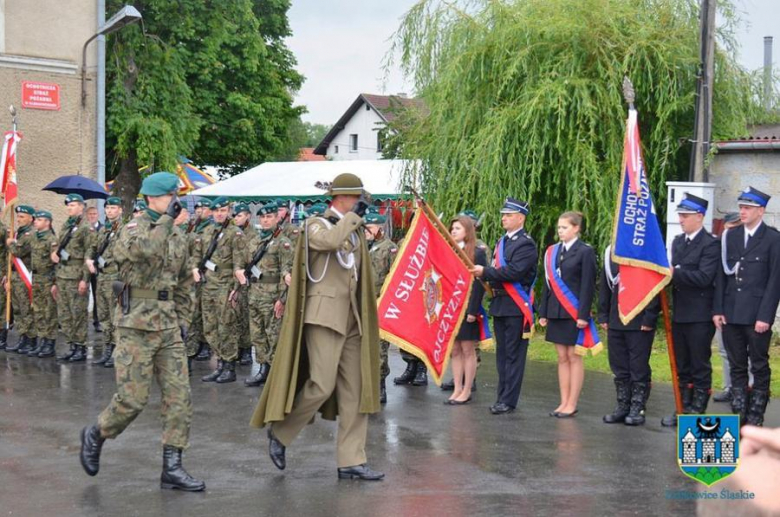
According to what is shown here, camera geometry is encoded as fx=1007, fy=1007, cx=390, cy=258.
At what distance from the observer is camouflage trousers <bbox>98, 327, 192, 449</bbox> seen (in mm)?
6512

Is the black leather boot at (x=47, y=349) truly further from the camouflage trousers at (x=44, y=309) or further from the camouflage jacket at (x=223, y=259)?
the camouflage jacket at (x=223, y=259)

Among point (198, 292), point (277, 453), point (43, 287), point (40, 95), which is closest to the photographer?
point (277, 453)

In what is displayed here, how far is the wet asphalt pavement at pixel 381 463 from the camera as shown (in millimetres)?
6238

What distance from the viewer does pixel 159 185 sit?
6.66 m

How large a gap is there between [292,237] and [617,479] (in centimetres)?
557

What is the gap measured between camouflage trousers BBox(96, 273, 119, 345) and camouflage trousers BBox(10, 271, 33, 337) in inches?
50.4

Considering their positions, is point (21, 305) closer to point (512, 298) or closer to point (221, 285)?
point (221, 285)

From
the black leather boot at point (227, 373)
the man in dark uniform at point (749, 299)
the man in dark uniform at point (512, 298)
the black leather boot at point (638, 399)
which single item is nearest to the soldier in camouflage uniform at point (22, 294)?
the black leather boot at point (227, 373)

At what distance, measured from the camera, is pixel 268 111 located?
1633 inches

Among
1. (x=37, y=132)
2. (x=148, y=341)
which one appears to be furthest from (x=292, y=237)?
(x=37, y=132)

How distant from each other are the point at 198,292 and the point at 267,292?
1.68 m

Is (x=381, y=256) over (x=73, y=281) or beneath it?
over

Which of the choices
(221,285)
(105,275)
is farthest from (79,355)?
(221,285)

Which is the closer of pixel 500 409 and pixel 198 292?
pixel 500 409
